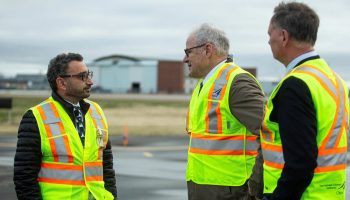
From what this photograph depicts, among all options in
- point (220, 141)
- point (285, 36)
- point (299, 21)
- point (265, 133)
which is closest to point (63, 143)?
point (220, 141)

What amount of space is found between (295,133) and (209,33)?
1590mm

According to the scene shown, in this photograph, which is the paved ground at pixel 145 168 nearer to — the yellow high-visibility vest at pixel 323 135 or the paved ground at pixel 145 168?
the paved ground at pixel 145 168

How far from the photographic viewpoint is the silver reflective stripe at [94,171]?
150 inches

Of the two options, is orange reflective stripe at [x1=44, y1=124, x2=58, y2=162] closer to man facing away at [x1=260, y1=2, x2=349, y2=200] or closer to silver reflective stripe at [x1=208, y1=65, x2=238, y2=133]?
silver reflective stripe at [x1=208, y1=65, x2=238, y2=133]

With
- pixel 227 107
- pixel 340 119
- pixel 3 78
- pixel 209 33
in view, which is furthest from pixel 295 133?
pixel 3 78

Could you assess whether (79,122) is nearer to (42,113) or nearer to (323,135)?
(42,113)

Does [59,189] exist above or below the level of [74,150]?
below

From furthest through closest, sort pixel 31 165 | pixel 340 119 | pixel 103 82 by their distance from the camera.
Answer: pixel 103 82 < pixel 31 165 < pixel 340 119

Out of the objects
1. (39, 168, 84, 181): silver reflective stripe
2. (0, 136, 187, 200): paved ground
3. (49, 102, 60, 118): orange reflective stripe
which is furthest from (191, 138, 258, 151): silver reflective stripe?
(0, 136, 187, 200): paved ground

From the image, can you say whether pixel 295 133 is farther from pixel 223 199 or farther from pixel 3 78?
pixel 3 78

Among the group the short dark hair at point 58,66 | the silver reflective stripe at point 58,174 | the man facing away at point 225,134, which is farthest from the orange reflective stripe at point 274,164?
the short dark hair at point 58,66

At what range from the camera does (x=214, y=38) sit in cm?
412

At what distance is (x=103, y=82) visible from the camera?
96.6 meters

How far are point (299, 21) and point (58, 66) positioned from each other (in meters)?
1.85
